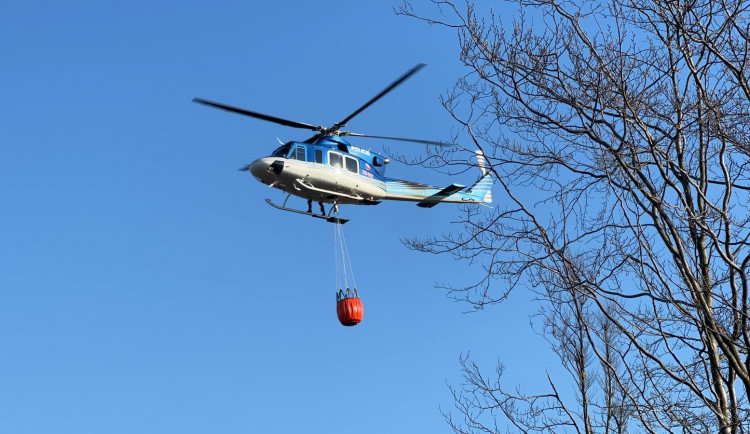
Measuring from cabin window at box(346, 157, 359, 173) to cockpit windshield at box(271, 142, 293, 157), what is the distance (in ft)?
4.69

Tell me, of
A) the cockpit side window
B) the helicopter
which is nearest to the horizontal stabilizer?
the helicopter

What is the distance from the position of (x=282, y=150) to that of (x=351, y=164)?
1705 millimetres

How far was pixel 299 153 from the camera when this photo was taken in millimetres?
17016

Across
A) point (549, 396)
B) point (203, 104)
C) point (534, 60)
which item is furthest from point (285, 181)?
point (534, 60)

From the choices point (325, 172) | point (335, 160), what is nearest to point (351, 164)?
point (335, 160)

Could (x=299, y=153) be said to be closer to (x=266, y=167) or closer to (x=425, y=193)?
(x=266, y=167)

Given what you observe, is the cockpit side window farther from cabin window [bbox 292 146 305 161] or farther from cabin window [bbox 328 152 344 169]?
cabin window [bbox 328 152 344 169]

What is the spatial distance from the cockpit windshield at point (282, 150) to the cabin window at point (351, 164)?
1430mm

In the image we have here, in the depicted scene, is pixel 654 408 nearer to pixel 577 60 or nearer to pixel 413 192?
pixel 577 60

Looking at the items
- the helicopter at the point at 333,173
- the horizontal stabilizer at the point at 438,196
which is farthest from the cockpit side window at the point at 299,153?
the horizontal stabilizer at the point at 438,196

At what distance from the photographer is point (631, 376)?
19.9 ft

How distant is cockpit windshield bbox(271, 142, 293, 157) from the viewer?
16797mm

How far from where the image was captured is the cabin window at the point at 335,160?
17.5 metres

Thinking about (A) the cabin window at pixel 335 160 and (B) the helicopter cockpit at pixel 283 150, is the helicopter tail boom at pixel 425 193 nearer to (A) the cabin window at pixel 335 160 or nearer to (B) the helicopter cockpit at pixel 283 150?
(A) the cabin window at pixel 335 160
